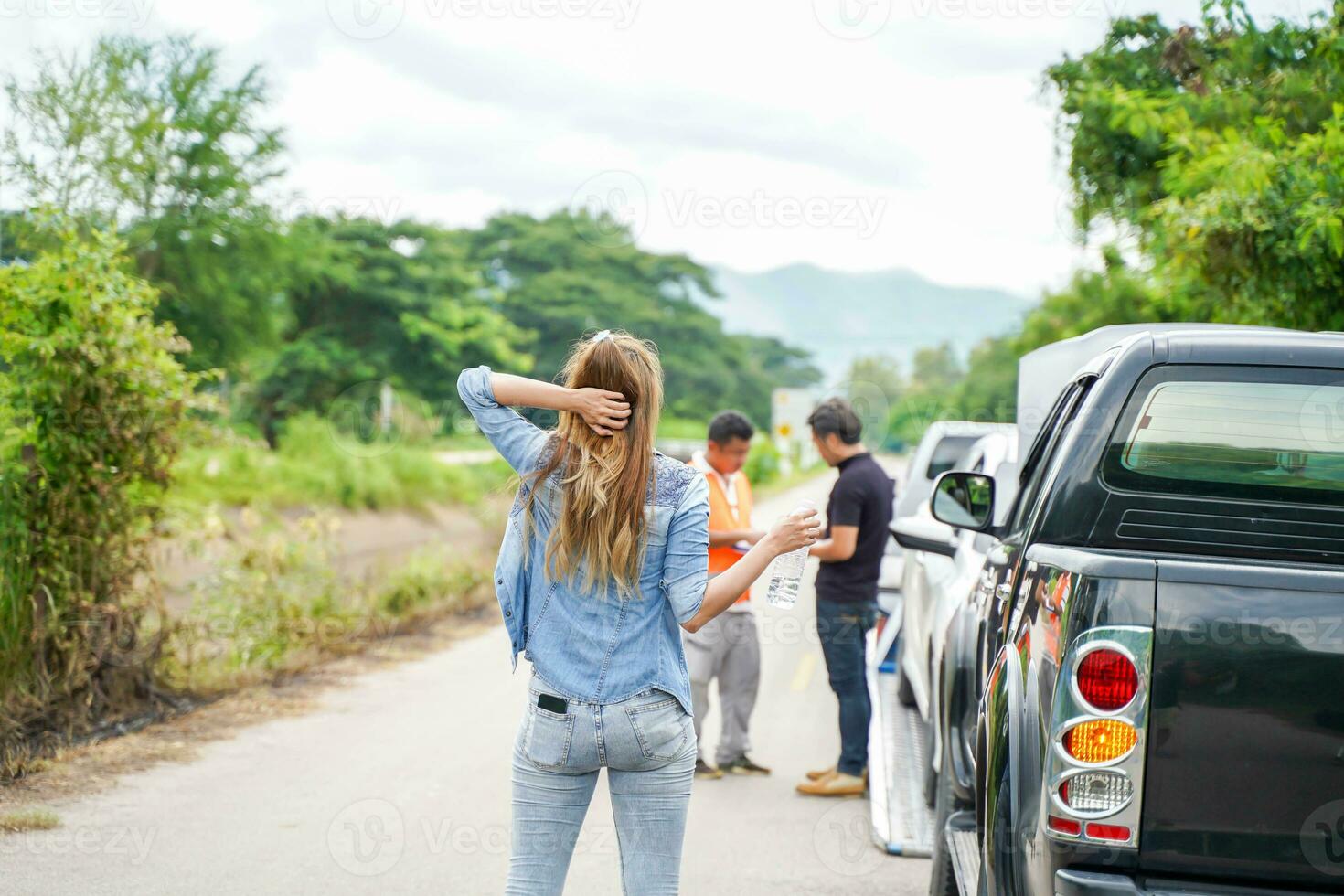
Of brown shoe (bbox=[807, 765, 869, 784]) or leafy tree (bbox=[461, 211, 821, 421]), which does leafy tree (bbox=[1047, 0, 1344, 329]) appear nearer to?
brown shoe (bbox=[807, 765, 869, 784])

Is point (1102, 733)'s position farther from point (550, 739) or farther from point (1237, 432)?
point (550, 739)

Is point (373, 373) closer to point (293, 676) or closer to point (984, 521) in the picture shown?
point (293, 676)

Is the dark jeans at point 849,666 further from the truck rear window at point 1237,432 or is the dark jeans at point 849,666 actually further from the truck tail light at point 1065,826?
the truck tail light at point 1065,826

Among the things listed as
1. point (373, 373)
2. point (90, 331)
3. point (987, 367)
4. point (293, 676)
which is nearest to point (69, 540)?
point (90, 331)

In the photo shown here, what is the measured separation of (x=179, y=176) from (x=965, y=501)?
16903mm

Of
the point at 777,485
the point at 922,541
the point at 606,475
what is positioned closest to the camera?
the point at 606,475

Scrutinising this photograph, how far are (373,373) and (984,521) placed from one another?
33544 mm

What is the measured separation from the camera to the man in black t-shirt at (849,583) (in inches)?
256

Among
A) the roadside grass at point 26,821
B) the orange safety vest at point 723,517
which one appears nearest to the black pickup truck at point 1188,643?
the orange safety vest at point 723,517

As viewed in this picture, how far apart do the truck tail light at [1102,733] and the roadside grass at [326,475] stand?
14228mm

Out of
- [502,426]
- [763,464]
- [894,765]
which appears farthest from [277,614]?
[763,464]

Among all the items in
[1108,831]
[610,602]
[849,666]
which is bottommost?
[849,666]

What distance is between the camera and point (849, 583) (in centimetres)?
654

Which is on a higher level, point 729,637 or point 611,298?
point 611,298
